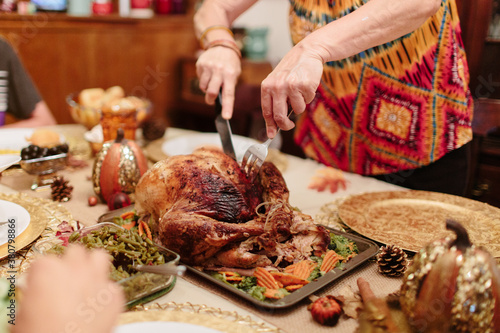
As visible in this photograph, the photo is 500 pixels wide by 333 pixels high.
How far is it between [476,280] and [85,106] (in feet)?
5.53

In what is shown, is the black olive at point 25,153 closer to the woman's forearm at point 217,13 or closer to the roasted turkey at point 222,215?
the roasted turkey at point 222,215

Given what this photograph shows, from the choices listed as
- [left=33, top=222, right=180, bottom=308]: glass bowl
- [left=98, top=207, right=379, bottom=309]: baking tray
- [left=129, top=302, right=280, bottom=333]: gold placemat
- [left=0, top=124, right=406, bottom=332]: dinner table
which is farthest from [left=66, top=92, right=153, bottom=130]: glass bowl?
[left=129, top=302, right=280, bottom=333]: gold placemat

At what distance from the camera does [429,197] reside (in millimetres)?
1336

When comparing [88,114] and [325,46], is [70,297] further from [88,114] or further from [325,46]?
[88,114]

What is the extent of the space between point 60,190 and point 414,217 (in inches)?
40.2

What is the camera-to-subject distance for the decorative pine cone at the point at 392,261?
36.4 inches

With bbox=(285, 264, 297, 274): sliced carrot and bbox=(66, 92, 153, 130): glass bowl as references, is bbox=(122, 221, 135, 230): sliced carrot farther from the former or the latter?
bbox=(66, 92, 153, 130): glass bowl

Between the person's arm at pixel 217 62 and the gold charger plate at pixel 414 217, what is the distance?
0.49m

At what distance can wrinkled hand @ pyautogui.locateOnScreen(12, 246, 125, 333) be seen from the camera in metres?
0.51

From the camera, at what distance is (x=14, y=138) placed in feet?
5.71

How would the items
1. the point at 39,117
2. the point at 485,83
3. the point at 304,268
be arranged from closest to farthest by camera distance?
the point at 304,268 < the point at 39,117 < the point at 485,83

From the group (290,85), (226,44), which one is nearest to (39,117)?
(226,44)

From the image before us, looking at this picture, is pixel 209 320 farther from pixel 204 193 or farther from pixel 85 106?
pixel 85 106

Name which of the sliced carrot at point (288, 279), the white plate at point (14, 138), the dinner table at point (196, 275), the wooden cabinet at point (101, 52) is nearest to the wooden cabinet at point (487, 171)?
the dinner table at point (196, 275)
